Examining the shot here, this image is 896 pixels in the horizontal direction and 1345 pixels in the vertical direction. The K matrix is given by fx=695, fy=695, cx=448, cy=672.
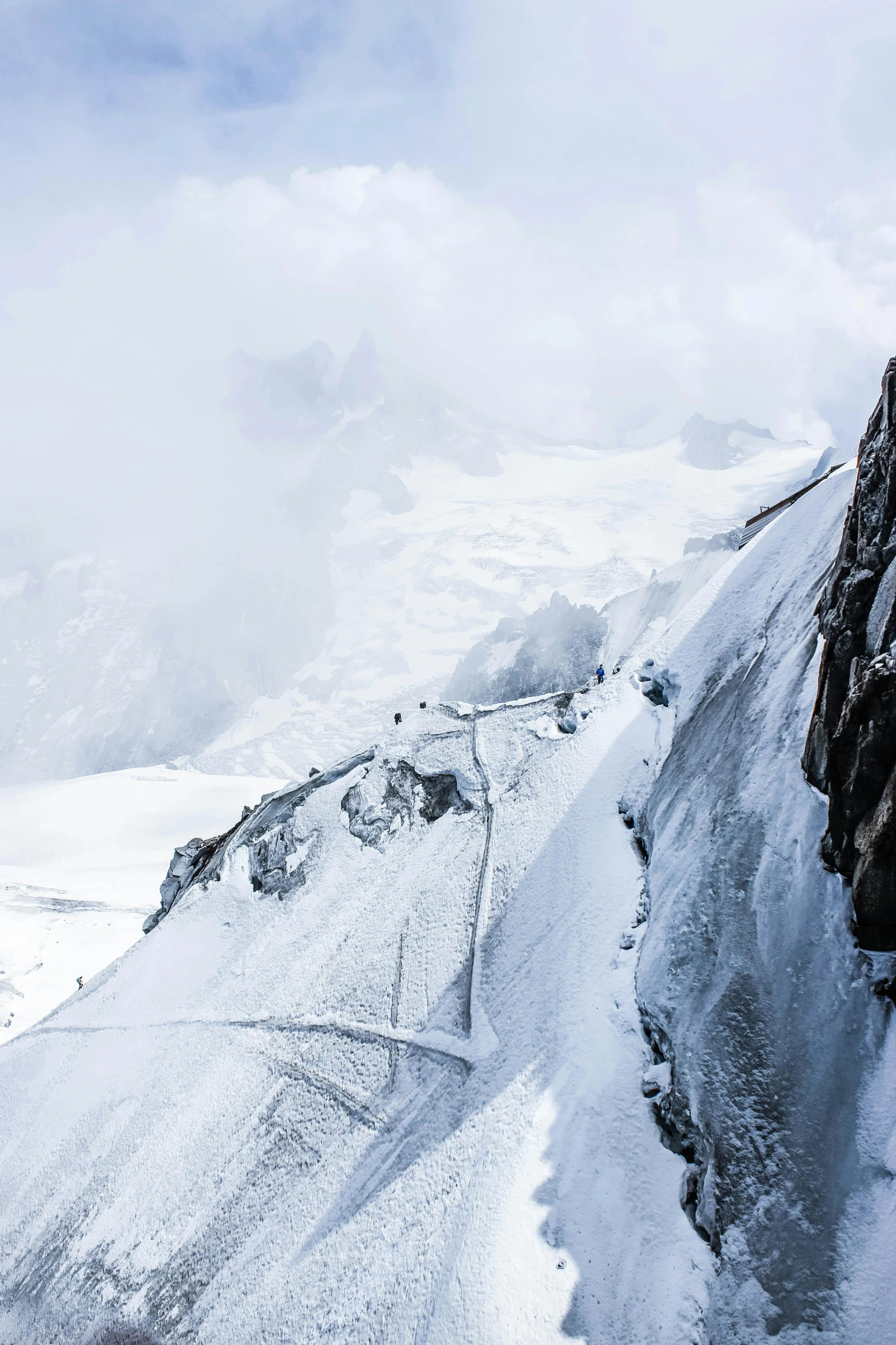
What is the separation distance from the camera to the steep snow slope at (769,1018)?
1138 centimetres

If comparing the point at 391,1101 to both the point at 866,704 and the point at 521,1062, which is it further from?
the point at 866,704

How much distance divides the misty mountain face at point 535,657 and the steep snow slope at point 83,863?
4012 centimetres

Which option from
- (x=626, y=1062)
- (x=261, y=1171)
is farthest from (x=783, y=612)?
(x=261, y=1171)

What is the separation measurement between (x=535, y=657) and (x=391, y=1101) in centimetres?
6693

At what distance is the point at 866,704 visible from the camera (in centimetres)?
1245

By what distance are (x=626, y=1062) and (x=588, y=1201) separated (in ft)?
9.56

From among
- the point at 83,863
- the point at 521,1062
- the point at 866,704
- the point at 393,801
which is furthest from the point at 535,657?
the point at 866,704

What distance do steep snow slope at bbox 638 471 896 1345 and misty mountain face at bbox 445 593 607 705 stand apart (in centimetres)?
4935

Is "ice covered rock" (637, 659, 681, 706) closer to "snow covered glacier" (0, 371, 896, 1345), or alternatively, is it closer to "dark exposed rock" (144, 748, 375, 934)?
"snow covered glacier" (0, 371, 896, 1345)

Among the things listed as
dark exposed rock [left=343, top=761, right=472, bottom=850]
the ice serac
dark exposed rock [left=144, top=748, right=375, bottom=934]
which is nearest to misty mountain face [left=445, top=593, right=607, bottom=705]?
dark exposed rock [left=144, top=748, right=375, bottom=934]

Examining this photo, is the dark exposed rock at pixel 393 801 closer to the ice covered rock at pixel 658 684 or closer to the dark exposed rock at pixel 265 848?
the dark exposed rock at pixel 265 848

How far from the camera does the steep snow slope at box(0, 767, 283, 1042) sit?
5700cm

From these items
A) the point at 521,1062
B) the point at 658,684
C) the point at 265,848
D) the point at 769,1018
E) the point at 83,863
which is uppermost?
the point at 83,863

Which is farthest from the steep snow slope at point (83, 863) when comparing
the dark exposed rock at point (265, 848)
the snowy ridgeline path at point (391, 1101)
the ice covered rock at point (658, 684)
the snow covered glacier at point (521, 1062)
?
the ice covered rock at point (658, 684)
